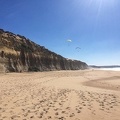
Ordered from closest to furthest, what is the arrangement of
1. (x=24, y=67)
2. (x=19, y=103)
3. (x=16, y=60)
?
(x=19, y=103) < (x=16, y=60) < (x=24, y=67)

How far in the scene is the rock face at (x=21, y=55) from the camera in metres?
44.4

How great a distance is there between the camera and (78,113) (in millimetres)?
9766

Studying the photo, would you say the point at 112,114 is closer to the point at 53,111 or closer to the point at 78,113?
the point at 78,113

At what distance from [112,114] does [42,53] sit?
62.3m

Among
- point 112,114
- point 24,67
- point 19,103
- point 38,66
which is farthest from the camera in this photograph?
point 38,66

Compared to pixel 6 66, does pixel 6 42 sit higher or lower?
higher

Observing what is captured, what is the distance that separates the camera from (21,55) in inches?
2119

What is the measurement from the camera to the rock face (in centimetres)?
4444

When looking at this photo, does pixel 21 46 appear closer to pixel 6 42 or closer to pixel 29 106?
pixel 6 42

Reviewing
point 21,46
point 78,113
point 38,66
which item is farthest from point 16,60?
point 78,113

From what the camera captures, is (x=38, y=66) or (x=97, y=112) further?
(x=38, y=66)

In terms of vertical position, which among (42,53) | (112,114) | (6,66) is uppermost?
(42,53)

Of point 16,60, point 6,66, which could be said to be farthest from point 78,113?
point 16,60

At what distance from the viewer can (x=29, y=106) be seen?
11.0 m
